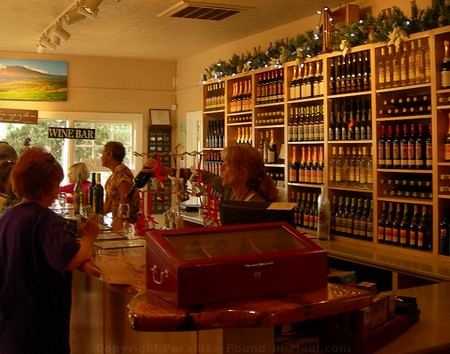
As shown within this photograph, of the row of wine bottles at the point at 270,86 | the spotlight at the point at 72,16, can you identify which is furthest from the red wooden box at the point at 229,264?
the spotlight at the point at 72,16

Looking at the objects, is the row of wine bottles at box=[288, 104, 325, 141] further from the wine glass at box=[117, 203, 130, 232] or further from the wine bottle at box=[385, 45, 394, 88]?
the wine glass at box=[117, 203, 130, 232]

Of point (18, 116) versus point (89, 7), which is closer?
point (89, 7)

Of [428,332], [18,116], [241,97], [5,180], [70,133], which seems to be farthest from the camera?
[18,116]

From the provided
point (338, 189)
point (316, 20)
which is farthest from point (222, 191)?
point (316, 20)

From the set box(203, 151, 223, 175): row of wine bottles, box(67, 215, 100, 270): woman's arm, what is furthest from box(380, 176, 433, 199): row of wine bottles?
box(203, 151, 223, 175): row of wine bottles

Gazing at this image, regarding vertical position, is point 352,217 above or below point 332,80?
below

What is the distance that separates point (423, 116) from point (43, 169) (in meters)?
2.84

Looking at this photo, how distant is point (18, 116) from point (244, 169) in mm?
6082

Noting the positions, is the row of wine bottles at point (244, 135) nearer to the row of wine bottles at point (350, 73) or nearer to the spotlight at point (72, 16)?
the row of wine bottles at point (350, 73)

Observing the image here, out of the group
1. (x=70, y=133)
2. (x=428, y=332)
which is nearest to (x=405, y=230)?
(x=428, y=332)

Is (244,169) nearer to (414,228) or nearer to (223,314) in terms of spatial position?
(414,228)

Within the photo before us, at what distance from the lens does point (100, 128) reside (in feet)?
29.7

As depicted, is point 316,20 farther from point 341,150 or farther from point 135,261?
point 135,261

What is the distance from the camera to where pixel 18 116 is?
8344 millimetres
